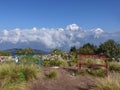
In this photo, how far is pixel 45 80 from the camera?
1448 cm

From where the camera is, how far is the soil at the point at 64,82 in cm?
1341

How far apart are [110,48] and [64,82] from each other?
23218 millimetres

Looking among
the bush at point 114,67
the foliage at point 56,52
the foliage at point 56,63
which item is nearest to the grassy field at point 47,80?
the bush at point 114,67

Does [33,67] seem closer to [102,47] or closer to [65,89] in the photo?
[65,89]

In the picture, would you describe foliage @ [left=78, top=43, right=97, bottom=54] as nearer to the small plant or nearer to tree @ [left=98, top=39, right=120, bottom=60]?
tree @ [left=98, top=39, right=120, bottom=60]

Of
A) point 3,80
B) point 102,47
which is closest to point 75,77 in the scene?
point 3,80

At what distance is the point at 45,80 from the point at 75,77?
197 centimetres

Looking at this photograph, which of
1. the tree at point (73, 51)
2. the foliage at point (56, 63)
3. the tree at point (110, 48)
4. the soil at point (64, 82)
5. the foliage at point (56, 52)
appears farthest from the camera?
the tree at point (110, 48)

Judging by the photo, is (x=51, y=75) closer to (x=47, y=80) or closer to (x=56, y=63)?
(x=47, y=80)

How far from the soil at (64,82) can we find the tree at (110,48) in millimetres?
19950

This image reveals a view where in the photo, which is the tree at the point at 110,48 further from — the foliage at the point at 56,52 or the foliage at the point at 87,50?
the foliage at the point at 56,52

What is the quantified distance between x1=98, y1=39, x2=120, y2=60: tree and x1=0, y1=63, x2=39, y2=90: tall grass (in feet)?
71.7

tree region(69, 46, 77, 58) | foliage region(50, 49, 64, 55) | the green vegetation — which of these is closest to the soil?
the green vegetation

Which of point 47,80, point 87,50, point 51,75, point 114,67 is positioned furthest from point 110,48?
point 47,80
